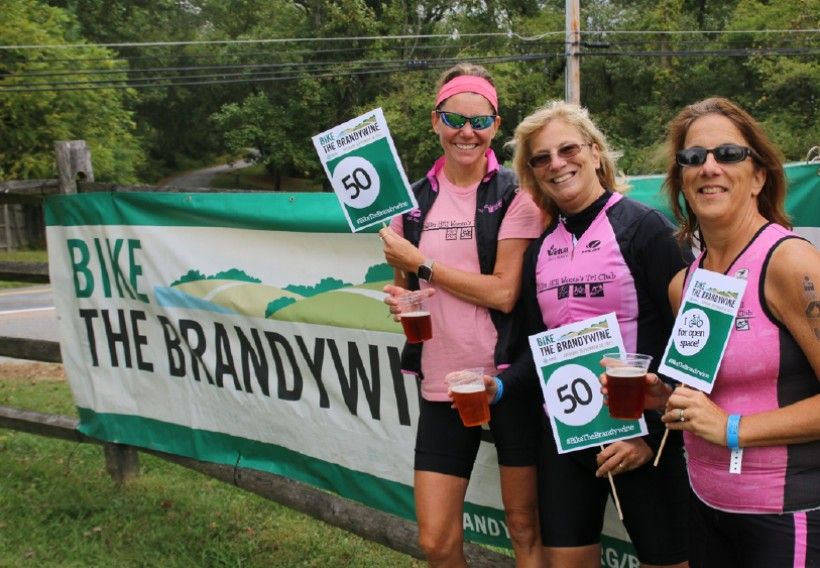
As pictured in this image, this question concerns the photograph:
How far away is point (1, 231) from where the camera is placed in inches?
1278

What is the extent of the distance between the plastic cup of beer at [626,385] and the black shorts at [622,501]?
32cm

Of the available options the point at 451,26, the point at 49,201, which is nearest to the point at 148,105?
the point at 451,26

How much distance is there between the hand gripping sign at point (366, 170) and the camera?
3268 mm

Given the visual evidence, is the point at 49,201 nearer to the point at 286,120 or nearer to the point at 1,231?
the point at 1,231

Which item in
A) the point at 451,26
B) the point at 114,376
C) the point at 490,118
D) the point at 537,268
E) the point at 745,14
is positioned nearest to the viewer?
the point at 537,268

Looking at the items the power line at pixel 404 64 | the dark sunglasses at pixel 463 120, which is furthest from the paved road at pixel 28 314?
the power line at pixel 404 64

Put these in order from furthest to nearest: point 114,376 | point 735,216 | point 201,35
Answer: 1. point 201,35
2. point 114,376
3. point 735,216

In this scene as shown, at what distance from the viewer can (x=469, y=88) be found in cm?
318

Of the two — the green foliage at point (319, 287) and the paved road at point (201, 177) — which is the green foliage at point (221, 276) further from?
the paved road at point (201, 177)

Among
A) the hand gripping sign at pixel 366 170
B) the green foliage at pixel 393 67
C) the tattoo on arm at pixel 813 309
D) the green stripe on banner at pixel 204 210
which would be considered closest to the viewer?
the tattoo on arm at pixel 813 309

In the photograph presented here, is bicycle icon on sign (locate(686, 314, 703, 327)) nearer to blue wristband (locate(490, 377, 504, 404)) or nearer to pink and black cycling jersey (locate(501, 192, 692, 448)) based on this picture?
pink and black cycling jersey (locate(501, 192, 692, 448))

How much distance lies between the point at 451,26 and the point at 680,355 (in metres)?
45.3

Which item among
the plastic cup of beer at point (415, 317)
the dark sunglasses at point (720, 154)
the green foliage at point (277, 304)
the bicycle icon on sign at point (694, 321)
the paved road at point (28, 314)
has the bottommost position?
the paved road at point (28, 314)

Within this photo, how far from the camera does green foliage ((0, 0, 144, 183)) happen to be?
28078mm
